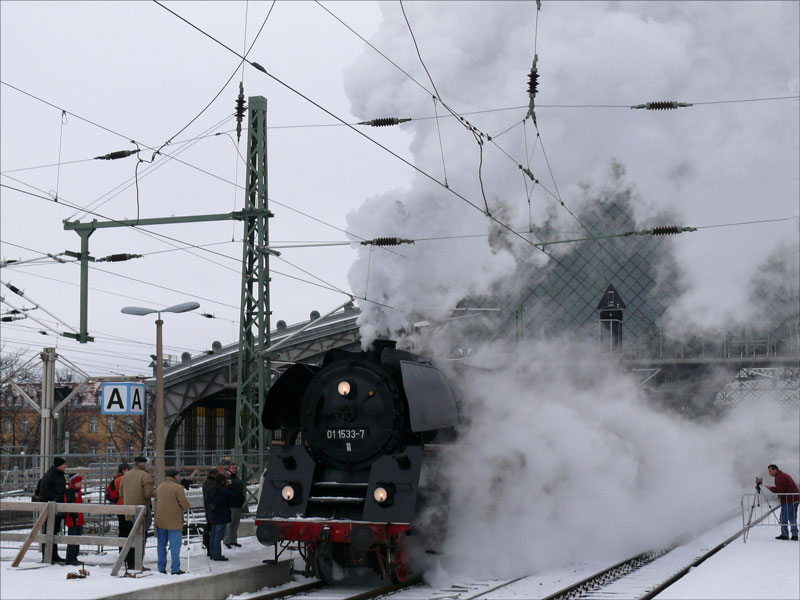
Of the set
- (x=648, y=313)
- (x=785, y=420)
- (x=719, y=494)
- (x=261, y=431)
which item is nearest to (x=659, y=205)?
(x=785, y=420)

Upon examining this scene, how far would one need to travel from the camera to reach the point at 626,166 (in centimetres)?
3512

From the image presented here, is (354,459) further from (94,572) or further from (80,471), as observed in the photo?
(80,471)

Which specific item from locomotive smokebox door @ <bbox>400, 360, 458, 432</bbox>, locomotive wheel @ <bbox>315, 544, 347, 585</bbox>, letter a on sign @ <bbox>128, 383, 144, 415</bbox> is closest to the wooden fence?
locomotive wheel @ <bbox>315, 544, 347, 585</bbox>

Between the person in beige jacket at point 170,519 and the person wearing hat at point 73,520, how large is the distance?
4.70ft

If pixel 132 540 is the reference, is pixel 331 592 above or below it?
below

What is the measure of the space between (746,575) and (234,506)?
Answer: 261 inches

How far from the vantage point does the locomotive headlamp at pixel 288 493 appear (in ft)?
39.2

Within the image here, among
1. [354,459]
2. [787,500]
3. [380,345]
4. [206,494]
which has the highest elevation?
[380,345]

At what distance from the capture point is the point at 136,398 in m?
14.6

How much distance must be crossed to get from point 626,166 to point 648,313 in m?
18.0

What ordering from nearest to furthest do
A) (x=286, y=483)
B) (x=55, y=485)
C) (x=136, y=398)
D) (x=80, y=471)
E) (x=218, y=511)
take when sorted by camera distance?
1. (x=286, y=483)
2. (x=55, y=485)
3. (x=218, y=511)
4. (x=136, y=398)
5. (x=80, y=471)

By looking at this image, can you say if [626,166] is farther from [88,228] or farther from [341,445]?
[341,445]

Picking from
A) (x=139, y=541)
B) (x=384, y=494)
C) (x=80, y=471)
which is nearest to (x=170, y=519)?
(x=139, y=541)

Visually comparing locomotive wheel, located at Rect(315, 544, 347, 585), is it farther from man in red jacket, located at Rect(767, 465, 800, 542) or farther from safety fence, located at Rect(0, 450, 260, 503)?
man in red jacket, located at Rect(767, 465, 800, 542)
